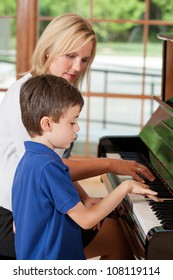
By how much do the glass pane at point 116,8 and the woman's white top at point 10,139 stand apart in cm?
356

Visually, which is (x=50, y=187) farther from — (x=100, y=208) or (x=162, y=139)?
(x=162, y=139)

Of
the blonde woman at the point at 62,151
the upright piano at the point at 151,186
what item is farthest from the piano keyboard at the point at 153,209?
the blonde woman at the point at 62,151

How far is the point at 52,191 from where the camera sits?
209cm

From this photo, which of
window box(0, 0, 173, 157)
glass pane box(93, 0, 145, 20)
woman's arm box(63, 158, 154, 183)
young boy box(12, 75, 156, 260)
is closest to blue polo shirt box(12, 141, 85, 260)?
young boy box(12, 75, 156, 260)

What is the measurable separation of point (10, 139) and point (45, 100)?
45cm

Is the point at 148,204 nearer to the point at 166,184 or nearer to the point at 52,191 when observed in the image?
the point at 166,184

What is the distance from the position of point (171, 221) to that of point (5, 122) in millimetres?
722

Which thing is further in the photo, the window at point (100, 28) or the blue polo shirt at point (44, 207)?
the window at point (100, 28)

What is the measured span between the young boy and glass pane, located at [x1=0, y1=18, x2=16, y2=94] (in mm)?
3200

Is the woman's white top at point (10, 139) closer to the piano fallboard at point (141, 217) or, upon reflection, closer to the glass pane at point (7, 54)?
the piano fallboard at point (141, 217)

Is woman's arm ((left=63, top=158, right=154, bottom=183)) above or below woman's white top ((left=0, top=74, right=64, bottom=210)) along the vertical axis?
below

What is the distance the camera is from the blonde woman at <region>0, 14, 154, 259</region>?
2.50 metres

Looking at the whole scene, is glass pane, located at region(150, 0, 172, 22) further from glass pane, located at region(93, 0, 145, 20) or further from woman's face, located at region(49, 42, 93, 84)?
woman's face, located at region(49, 42, 93, 84)

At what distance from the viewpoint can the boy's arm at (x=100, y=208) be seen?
6.97 feet
